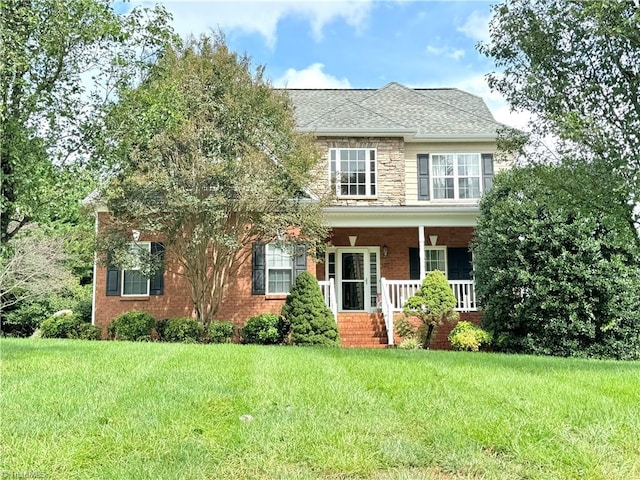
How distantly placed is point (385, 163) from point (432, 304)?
18.4ft

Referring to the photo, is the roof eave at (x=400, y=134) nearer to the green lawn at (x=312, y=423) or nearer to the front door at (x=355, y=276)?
the front door at (x=355, y=276)

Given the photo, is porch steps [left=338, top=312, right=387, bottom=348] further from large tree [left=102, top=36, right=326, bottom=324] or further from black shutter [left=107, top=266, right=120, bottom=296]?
black shutter [left=107, top=266, right=120, bottom=296]

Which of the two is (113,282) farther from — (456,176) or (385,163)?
(456,176)

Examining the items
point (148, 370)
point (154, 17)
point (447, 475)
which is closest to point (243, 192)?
point (154, 17)

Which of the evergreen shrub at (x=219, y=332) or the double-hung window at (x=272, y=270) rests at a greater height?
the double-hung window at (x=272, y=270)

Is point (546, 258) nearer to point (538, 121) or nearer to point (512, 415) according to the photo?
point (538, 121)

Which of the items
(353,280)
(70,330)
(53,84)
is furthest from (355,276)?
(53,84)

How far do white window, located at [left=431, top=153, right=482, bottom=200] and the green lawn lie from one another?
1104cm

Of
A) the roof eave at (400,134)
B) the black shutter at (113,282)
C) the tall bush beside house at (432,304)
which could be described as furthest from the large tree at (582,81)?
the black shutter at (113,282)

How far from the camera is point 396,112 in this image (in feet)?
61.6

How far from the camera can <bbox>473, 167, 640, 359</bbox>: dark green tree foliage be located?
1153 cm

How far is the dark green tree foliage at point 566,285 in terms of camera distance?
1153 cm

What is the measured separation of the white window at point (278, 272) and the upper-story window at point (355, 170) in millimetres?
A: 3253

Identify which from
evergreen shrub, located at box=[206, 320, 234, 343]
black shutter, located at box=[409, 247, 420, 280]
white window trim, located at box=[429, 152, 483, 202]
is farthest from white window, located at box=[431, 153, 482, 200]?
evergreen shrub, located at box=[206, 320, 234, 343]
